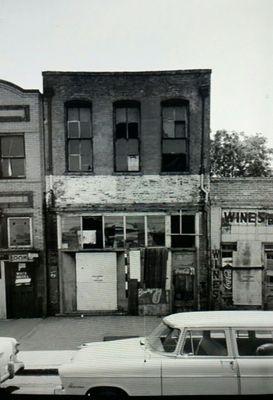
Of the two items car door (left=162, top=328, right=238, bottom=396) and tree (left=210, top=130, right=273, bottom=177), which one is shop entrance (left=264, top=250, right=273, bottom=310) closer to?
car door (left=162, top=328, right=238, bottom=396)

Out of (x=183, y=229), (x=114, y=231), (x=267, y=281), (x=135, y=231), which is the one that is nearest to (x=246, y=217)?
(x=183, y=229)

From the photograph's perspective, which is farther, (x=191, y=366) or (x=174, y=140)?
(x=174, y=140)

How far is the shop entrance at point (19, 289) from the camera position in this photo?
44.0 feet

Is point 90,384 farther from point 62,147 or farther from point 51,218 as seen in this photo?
point 62,147

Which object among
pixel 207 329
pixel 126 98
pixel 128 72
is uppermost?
pixel 128 72

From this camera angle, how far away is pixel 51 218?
13.6 metres

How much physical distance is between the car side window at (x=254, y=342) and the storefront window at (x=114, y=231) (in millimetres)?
7702

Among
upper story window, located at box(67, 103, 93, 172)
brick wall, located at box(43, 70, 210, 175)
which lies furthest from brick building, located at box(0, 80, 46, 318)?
upper story window, located at box(67, 103, 93, 172)

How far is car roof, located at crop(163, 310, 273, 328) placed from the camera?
20.8ft

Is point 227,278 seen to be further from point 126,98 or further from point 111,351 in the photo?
point 111,351

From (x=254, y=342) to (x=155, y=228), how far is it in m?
7.55

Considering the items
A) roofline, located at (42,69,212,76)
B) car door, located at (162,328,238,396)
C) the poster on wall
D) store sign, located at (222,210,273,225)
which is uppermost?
roofline, located at (42,69,212,76)

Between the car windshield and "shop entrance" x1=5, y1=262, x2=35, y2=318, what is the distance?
25.4 ft

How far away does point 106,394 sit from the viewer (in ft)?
20.1
